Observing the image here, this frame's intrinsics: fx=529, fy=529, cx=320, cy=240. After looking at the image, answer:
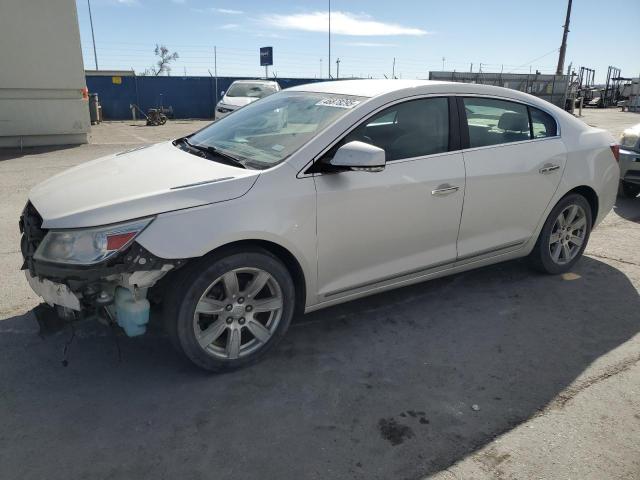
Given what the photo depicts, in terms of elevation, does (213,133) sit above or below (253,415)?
above

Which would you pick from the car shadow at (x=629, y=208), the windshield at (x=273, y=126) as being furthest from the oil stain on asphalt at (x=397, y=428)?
the car shadow at (x=629, y=208)

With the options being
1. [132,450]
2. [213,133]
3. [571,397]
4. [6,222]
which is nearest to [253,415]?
[132,450]

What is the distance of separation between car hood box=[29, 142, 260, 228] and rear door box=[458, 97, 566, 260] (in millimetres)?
1735

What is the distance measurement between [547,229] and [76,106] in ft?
38.0

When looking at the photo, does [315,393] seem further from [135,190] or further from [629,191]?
[629,191]

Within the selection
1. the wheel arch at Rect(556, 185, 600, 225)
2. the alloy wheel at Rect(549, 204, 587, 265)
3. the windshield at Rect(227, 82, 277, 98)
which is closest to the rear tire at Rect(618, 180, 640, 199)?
the wheel arch at Rect(556, 185, 600, 225)

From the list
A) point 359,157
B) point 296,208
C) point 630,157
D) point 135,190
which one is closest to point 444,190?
point 359,157

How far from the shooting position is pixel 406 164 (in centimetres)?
354

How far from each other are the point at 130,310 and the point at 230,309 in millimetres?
550

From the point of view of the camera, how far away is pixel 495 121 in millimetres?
4145

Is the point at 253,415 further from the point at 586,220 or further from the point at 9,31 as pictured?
the point at 9,31

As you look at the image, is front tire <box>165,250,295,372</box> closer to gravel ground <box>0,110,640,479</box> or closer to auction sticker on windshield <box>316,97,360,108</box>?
gravel ground <box>0,110,640,479</box>

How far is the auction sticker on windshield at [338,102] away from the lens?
11.5 feet

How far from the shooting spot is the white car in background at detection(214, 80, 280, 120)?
51.4 feet
